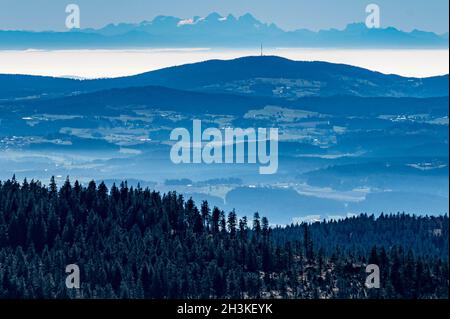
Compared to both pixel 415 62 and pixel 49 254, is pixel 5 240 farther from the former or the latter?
pixel 415 62

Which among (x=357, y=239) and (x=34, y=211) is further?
(x=357, y=239)

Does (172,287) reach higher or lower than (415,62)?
lower

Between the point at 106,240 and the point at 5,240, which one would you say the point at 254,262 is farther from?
the point at 5,240
